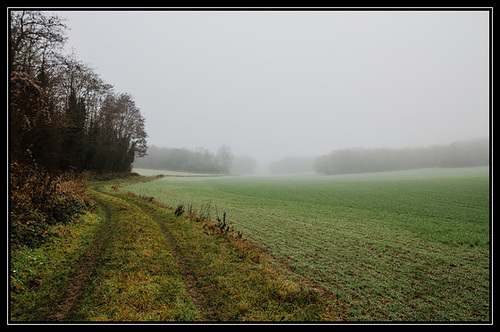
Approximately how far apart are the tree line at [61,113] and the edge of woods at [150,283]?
4047mm

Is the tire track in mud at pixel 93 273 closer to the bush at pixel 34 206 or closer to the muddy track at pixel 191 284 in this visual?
the muddy track at pixel 191 284

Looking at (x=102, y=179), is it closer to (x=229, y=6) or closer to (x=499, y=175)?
(x=229, y=6)

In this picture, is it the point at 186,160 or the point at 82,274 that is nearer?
the point at 82,274

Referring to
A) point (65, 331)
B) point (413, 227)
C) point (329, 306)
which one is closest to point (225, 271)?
point (329, 306)

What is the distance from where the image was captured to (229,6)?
4207 mm

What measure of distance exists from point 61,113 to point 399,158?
97886 mm

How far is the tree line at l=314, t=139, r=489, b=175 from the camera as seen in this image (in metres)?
55.1

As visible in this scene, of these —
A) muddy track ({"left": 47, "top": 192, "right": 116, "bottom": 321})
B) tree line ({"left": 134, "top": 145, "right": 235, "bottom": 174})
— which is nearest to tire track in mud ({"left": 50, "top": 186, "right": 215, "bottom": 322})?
muddy track ({"left": 47, "top": 192, "right": 116, "bottom": 321})

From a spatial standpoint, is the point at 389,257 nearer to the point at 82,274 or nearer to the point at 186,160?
the point at 82,274

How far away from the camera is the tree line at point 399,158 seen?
5507 cm

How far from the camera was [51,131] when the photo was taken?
589 inches

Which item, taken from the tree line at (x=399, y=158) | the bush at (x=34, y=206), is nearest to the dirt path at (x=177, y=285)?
the bush at (x=34, y=206)

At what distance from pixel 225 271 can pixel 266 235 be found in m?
4.07

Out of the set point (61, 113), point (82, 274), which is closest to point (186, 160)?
point (61, 113)
